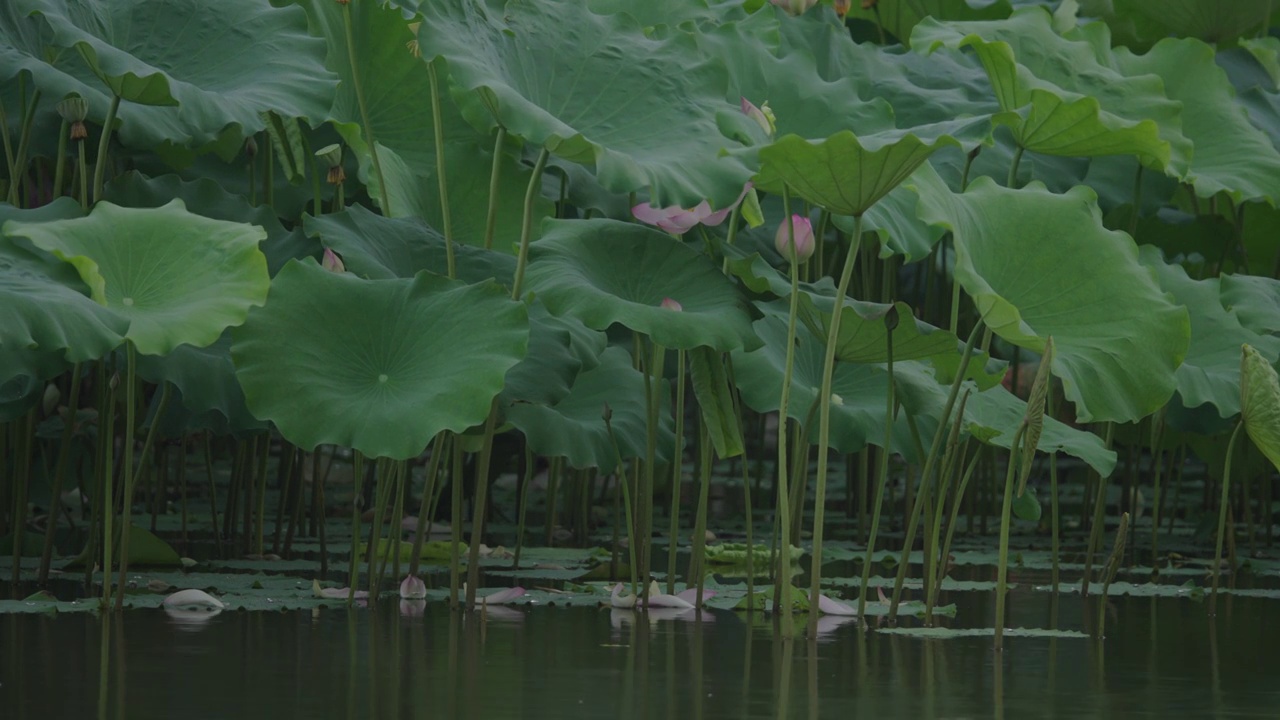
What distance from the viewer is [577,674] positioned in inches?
65.2

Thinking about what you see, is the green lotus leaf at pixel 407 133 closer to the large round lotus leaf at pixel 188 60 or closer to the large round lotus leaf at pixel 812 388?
the large round lotus leaf at pixel 188 60

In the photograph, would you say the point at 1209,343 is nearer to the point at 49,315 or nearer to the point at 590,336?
the point at 590,336

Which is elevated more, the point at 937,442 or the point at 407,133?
the point at 407,133

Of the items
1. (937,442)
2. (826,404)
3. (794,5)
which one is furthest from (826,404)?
(794,5)

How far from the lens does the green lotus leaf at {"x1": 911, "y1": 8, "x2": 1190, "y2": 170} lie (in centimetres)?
215

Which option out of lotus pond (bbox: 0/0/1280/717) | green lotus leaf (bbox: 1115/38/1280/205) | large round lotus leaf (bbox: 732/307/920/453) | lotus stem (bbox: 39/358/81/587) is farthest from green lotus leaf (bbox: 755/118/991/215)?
green lotus leaf (bbox: 1115/38/1280/205)

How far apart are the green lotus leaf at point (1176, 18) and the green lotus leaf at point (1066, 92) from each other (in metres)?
0.89

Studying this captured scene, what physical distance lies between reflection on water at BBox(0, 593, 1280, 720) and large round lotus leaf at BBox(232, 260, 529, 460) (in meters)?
0.25

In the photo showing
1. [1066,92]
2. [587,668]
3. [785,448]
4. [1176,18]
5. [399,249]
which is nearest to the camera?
[587,668]

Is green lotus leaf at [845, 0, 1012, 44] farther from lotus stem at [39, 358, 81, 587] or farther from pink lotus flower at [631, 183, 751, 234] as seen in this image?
lotus stem at [39, 358, 81, 587]

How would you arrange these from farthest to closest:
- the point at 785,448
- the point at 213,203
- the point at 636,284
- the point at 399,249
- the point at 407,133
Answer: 1. the point at 407,133
2. the point at 213,203
3. the point at 399,249
4. the point at 636,284
5. the point at 785,448

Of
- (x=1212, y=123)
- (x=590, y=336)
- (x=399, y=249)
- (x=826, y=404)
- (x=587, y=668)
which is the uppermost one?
(x=1212, y=123)

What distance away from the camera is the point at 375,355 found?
2.07 m

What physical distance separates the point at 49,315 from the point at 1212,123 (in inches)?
85.0
